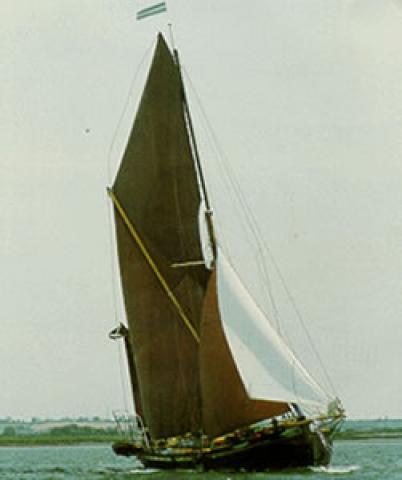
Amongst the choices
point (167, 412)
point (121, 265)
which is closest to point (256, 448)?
point (167, 412)

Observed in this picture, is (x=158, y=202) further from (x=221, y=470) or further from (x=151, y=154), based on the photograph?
(x=221, y=470)

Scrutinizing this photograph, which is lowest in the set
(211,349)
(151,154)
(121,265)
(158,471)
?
(158,471)

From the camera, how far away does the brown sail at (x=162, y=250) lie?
49.0m

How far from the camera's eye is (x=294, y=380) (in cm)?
4516

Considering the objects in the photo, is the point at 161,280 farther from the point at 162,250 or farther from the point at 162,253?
the point at 162,250

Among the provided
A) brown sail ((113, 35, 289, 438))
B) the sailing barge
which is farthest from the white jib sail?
brown sail ((113, 35, 289, 438))

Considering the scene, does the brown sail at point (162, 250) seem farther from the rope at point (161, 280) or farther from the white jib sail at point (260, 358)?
the white jib sail at point (260, 358)

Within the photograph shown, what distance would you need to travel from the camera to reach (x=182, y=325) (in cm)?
4891

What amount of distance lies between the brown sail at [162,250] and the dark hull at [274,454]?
2528 millimetres

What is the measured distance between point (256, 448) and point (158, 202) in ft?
30.4

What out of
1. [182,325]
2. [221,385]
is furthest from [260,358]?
[182,325]

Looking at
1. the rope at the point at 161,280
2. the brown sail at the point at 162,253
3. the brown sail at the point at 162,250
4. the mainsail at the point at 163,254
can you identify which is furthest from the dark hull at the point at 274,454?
the rope at the point at 161,280

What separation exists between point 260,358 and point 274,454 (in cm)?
313

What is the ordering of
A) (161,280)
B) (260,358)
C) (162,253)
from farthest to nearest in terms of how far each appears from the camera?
(162,253), (161,280), (260,358)
